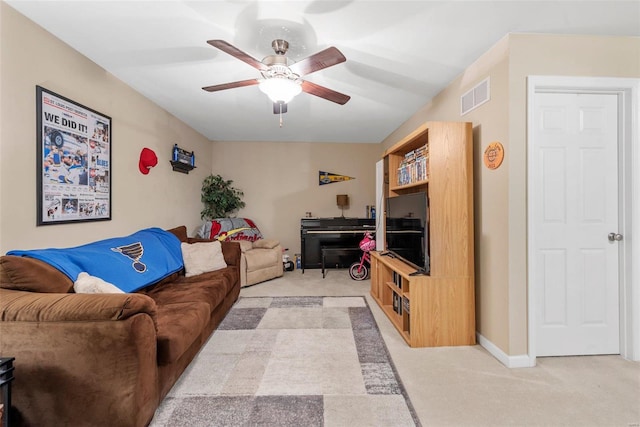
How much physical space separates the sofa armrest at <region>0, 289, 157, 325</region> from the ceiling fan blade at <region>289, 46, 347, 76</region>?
1688 mm

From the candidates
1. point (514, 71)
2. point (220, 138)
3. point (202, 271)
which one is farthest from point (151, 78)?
point (514, 71)

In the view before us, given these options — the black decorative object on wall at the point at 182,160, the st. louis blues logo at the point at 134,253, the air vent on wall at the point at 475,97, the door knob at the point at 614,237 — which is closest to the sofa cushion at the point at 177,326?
the st. louis blues logo at the point at 134,253

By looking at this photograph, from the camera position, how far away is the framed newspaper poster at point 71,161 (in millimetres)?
1910

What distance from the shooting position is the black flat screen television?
2371mm

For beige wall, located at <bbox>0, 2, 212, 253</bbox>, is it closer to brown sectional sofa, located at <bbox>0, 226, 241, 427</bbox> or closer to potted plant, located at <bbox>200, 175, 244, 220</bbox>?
brown sectional sofa, located at <bbox>0, 226, 241, 427</bbox>

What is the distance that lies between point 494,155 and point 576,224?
2.74 feet

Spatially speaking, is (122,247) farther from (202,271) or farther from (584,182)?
(584,182)

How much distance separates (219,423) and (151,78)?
2958mm

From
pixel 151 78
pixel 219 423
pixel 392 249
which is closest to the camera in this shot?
pixel 219 423

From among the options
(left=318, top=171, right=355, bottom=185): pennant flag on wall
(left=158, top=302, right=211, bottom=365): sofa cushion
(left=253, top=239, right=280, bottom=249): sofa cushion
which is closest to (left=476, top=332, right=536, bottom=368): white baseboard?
(left=158, top=302, right=211, bottom=365): sofa cushion

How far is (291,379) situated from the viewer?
182cm

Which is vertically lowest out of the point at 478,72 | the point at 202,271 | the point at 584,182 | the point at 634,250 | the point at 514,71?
the point at 202,271

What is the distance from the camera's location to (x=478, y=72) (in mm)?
2266

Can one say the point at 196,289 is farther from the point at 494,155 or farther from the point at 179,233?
the point at 494,155
